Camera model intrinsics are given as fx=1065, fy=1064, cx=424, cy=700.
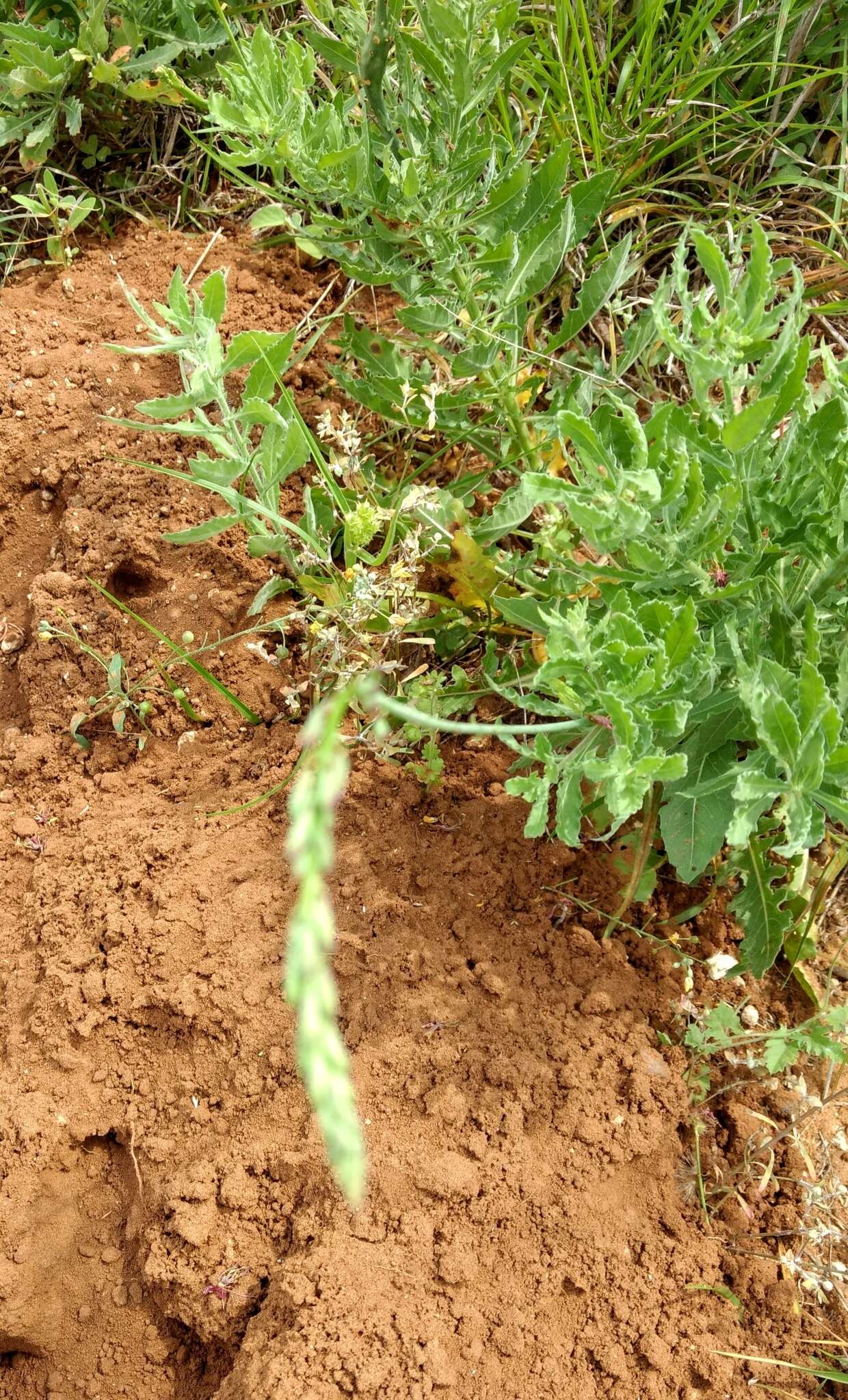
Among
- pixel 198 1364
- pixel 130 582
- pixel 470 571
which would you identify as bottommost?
pixel 198 1364

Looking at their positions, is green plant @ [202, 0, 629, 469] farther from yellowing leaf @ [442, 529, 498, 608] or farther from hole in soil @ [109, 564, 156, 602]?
hole in soil @ [109, 564, 156, 602]

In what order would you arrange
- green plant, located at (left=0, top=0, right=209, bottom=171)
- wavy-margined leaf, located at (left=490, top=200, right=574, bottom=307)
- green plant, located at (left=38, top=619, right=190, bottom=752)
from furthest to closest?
green plant, located at (left=0, top=0, right=209, bottom=171) < green plant, located at (left=38, top=619, right=190, bottom=752) < wavy-margined leaf, located at (left=490, top=200, right=574, bottom=307)

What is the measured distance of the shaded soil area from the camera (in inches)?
74.1

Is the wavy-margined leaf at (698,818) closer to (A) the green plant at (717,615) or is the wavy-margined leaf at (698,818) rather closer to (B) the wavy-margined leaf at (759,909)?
(A) the green plant at (717,615)

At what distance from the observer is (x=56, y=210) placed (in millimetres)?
3498

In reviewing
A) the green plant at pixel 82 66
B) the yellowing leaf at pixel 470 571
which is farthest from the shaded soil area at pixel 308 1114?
the green plant at pixel 82 66

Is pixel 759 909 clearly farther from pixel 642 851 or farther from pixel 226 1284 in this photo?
pixel 226 1284

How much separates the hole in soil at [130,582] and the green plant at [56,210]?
3.97ft

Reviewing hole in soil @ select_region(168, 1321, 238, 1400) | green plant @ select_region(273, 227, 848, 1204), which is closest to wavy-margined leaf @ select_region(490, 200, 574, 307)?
green plant @ select_region(273, 227, 848, 1204)

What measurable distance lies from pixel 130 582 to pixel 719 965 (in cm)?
183

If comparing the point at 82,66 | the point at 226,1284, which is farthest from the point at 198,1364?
the point at 82,66

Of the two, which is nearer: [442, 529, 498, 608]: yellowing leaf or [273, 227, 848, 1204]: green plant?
[273, 227, 848, 1204]: green plant

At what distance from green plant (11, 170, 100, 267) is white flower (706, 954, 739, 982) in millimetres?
2871

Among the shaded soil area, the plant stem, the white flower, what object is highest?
the plant stem
